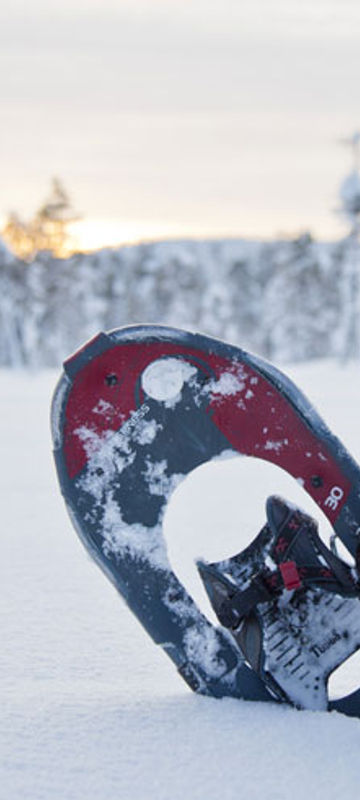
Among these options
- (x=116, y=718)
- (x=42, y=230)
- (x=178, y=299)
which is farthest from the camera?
(x=178, y=299)

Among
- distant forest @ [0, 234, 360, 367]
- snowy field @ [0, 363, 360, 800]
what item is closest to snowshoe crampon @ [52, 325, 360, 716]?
snowy field @ [0, 363, 360, 800]

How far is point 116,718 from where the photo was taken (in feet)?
7.39

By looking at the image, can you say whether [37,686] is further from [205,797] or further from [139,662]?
[205,797]

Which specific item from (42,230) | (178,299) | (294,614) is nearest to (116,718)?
(294,614)

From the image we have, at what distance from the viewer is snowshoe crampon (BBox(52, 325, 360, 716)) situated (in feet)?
7.43

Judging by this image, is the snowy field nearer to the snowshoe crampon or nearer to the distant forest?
the snowshoe crampon

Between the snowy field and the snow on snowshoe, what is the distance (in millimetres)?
90

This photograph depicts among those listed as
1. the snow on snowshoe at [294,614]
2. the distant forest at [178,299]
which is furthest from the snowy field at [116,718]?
the distant forest at [178,299]

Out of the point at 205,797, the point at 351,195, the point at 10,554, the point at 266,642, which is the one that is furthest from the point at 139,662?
the point at 351,195

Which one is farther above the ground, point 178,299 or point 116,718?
point 178,299

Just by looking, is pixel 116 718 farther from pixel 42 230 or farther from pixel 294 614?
pixel 42 230

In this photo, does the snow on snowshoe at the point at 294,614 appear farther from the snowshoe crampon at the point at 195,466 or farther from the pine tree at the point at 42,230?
the pine tree at the point at 42,230

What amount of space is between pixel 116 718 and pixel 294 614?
516mm

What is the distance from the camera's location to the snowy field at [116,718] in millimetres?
1901
